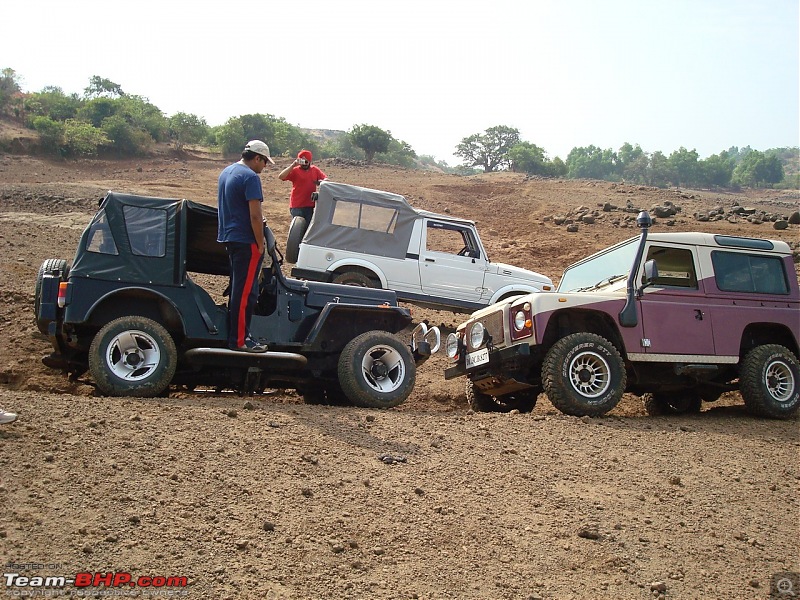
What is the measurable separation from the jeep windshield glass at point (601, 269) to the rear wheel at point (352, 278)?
3795mm

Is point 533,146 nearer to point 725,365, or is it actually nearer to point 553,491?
point 725,365

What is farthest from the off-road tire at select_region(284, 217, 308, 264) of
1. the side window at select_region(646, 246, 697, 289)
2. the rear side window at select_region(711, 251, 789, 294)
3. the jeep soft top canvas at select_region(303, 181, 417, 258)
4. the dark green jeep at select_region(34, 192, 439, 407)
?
the rear side window at select_region(711, 251, 789, 294)

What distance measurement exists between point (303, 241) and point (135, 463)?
25.9 ft

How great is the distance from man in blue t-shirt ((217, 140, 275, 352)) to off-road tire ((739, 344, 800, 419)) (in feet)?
17.3

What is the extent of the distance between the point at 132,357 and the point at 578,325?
4507 mm

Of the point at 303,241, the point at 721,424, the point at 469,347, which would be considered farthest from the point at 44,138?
the point at 721,424

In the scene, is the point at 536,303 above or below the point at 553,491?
above

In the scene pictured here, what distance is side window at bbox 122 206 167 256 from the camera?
713 cm

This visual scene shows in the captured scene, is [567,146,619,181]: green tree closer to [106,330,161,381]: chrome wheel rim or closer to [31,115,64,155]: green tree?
[31,115,64,155]: green tree

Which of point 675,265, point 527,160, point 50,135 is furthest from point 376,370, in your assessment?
point 527,160

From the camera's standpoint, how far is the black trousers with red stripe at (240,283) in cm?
712

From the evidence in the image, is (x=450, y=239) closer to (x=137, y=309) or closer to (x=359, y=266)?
(x=359, y=266)

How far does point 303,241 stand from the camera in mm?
12555

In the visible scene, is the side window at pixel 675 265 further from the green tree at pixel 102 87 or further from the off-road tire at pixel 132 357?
the green tree at pixel 102 87
